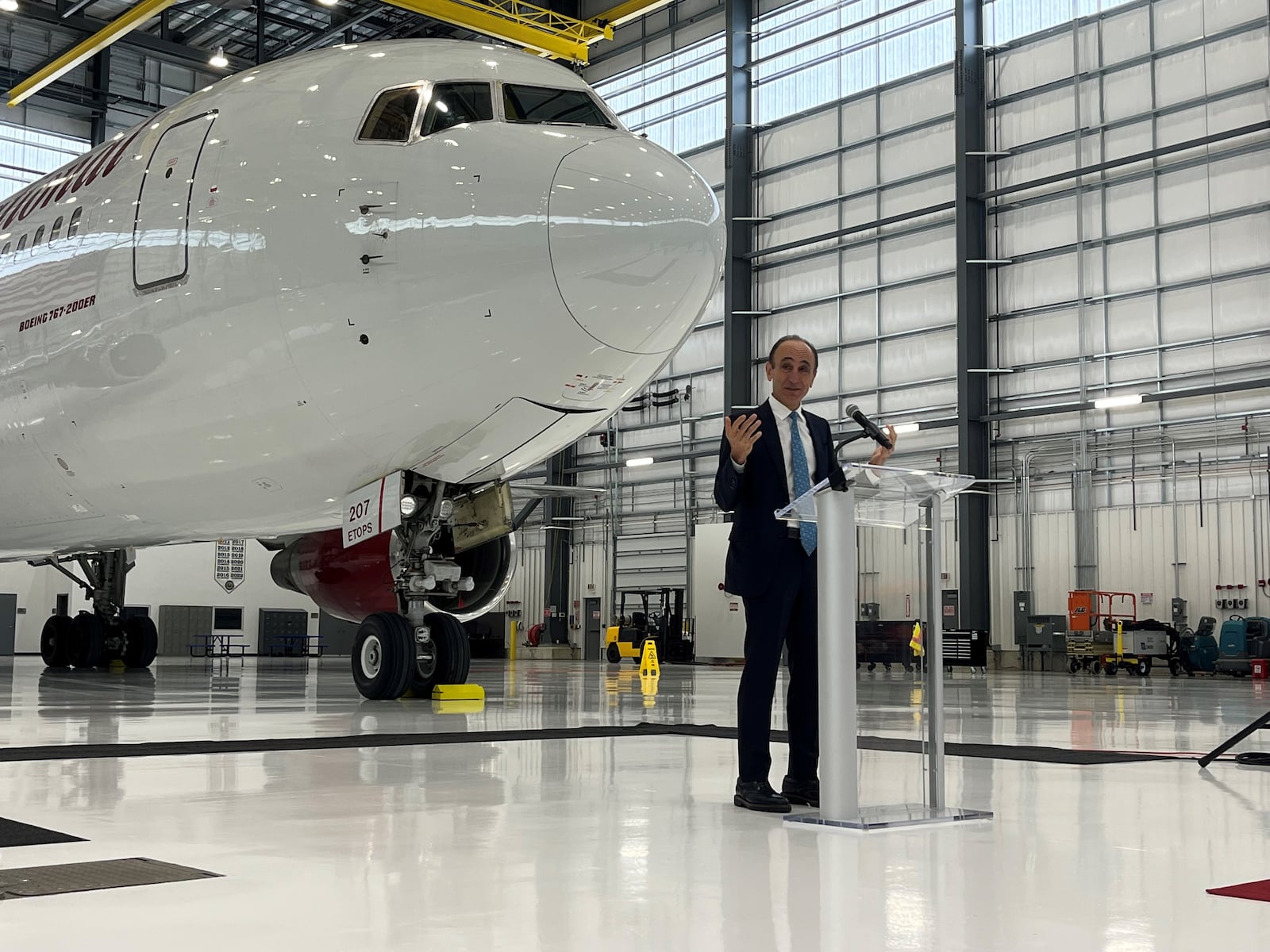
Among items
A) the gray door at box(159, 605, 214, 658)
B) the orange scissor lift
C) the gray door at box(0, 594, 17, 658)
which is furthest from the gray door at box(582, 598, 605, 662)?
the gray door at box(0, 594, 17, 658)

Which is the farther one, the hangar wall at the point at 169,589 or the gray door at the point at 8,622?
the gray door at the point at 8,622

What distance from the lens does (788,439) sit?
4.63 metres

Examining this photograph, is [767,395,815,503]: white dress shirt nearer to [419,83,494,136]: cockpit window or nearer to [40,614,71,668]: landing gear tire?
[419,83,494,136]: cockpit window

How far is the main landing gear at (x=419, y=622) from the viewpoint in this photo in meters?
8.36

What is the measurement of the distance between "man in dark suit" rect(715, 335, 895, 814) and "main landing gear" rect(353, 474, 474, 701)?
12.8ft

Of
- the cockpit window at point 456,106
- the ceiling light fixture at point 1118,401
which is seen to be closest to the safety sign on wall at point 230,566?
the ceiling light fixture at point 1118,401

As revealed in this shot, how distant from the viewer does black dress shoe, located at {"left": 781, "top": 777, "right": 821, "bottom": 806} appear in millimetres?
4426


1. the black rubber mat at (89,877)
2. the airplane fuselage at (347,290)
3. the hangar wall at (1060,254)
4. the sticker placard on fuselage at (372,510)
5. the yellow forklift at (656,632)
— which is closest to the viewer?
the black rubber mat at (89,877)

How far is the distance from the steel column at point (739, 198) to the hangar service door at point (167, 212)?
2260 centimetres

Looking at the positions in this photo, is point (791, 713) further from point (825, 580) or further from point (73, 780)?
point (73, 780)

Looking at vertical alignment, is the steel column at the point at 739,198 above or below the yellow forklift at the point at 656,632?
above

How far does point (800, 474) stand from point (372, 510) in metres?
3.91

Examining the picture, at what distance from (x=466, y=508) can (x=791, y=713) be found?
14.8ft

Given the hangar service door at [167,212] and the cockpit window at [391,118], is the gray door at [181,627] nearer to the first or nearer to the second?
the hangar service door at [167,212]
